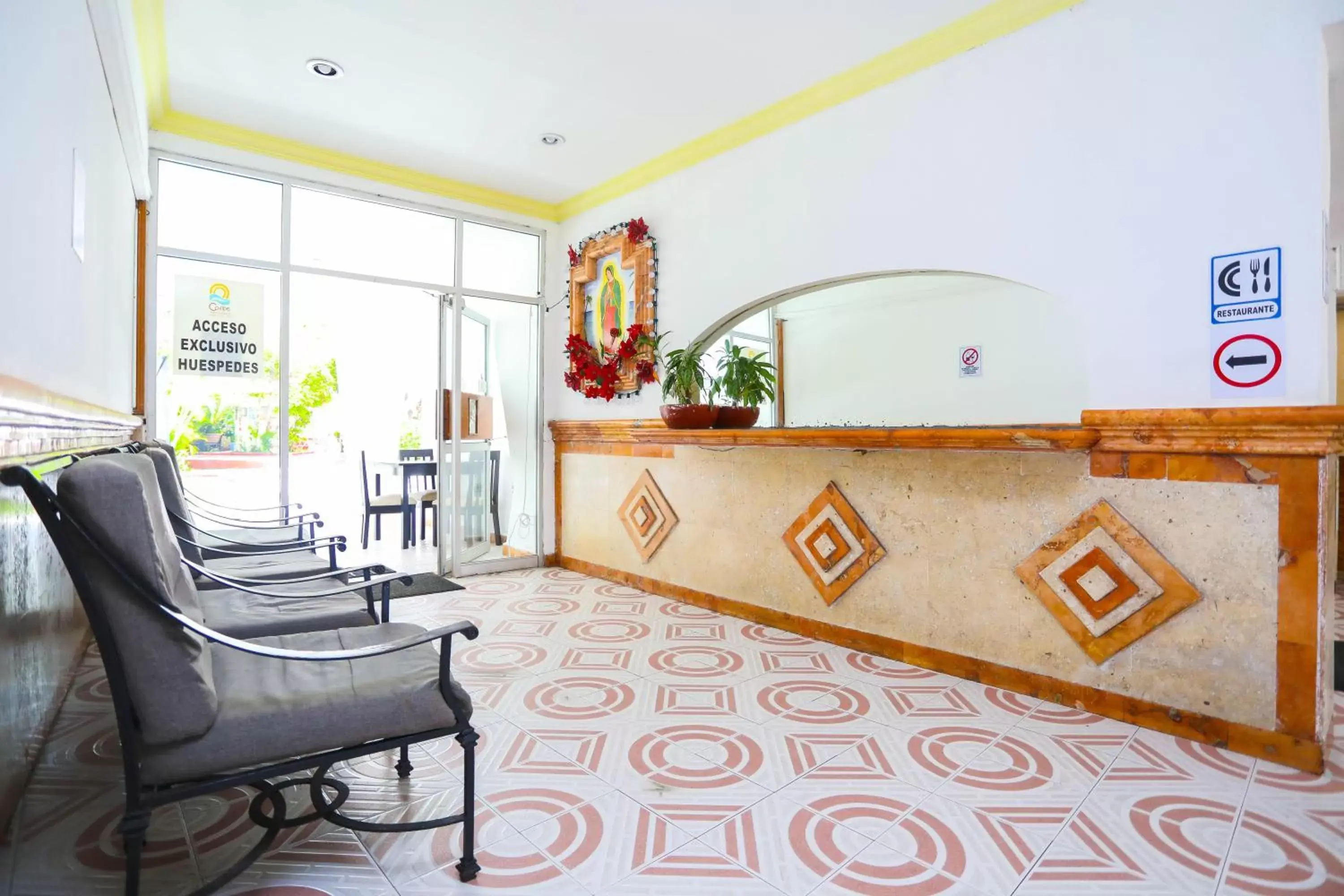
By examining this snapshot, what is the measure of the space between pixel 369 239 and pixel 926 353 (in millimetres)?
4307

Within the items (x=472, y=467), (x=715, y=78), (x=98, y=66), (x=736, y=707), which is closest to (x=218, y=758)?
(x=736, y=707)

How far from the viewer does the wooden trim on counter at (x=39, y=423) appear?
1195 millimetres

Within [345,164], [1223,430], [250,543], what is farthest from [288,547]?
[1223,430]

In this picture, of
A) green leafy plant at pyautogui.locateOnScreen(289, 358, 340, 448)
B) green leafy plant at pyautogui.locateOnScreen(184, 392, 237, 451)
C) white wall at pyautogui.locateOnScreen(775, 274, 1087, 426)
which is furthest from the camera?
green leafy plant at pyautogui.locateOnScreen(289, 358, 340, 448)

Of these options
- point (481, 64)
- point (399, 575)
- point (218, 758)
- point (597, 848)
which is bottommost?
point (597, 848)

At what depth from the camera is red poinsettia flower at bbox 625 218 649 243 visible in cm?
486

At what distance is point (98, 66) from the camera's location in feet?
7.72

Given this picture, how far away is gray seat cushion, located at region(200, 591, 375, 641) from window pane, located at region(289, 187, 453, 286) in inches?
112

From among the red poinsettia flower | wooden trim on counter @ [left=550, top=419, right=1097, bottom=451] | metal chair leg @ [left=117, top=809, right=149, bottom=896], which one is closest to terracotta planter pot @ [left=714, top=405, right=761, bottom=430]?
wooden trim on counter @ [left=550, top=419, right=1097, bottom=451]

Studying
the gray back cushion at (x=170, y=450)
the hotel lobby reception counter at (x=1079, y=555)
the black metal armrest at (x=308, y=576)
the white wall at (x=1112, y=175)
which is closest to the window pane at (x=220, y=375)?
the gray back cushion at (x=170, y=450)

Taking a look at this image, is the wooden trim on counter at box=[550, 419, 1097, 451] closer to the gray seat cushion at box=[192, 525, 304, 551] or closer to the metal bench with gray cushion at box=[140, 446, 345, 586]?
the metal bench with gray cushion at box=[140, 446, 345, 586]

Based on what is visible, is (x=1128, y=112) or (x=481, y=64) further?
(x=481, y=64)

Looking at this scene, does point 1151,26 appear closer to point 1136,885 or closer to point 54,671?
point 1136,885

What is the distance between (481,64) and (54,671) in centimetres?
311
